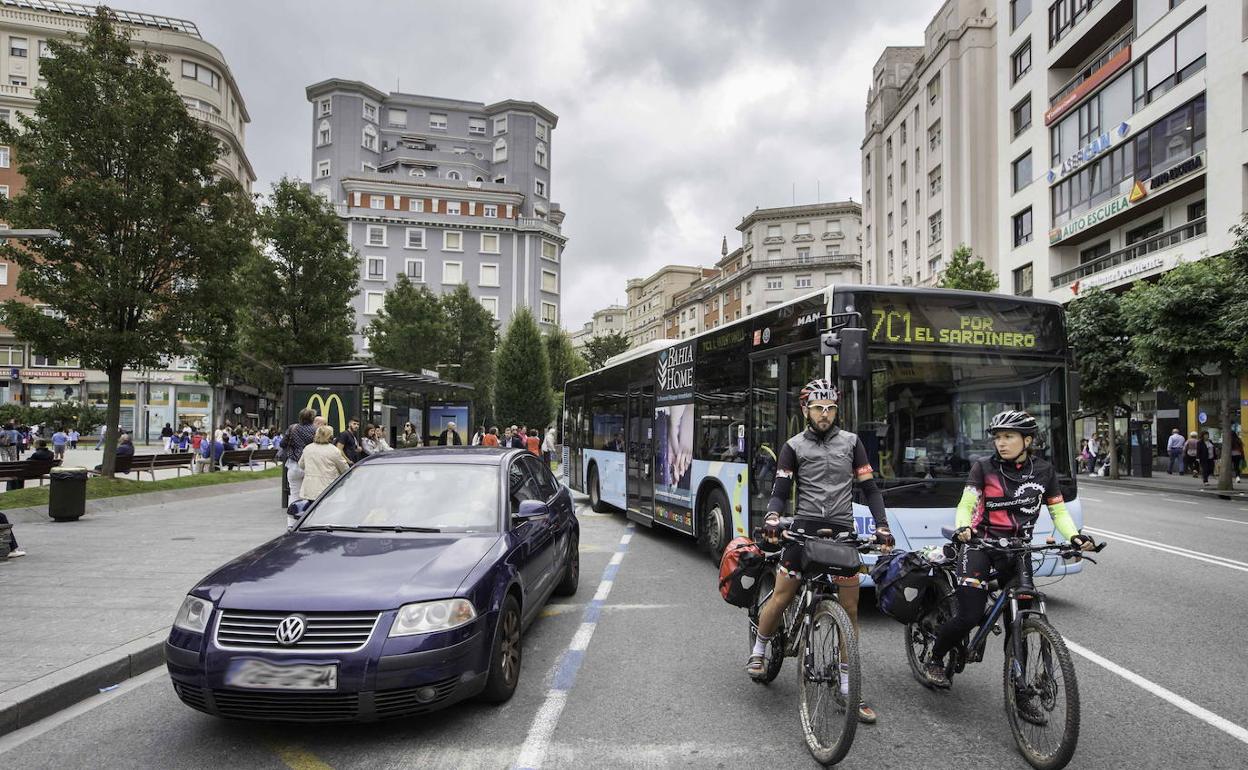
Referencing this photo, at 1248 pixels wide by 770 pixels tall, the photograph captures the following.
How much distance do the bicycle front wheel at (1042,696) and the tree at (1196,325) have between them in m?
19.4

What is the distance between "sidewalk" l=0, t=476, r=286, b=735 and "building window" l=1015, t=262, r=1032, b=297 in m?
33.1

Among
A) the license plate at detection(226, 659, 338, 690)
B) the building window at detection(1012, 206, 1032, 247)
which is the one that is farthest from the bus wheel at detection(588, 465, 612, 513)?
the building window at detection(1012, 206, 1032, 247)

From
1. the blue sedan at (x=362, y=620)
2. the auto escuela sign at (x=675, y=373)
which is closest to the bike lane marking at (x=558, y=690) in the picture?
the blue sedan at (x=362, y=620)

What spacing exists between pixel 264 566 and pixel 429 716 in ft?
4.03

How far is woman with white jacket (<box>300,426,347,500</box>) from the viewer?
9578 millimetres

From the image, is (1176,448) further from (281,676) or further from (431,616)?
(281,676)

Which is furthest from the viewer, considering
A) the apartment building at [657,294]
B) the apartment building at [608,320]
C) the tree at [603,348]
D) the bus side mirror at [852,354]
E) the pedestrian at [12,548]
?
the apartment building at [608,320]

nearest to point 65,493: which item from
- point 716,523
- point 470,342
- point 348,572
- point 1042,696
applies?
point 716,523

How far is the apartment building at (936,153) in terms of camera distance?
42.0m

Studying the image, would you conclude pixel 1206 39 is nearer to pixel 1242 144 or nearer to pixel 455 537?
pixel 1242 144

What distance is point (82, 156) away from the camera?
15.6m

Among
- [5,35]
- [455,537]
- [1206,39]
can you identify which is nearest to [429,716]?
Answer: [455,537]

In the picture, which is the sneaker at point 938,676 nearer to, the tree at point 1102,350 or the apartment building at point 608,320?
the tree at point 1102,350

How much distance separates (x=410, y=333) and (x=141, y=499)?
28971 millimetres
